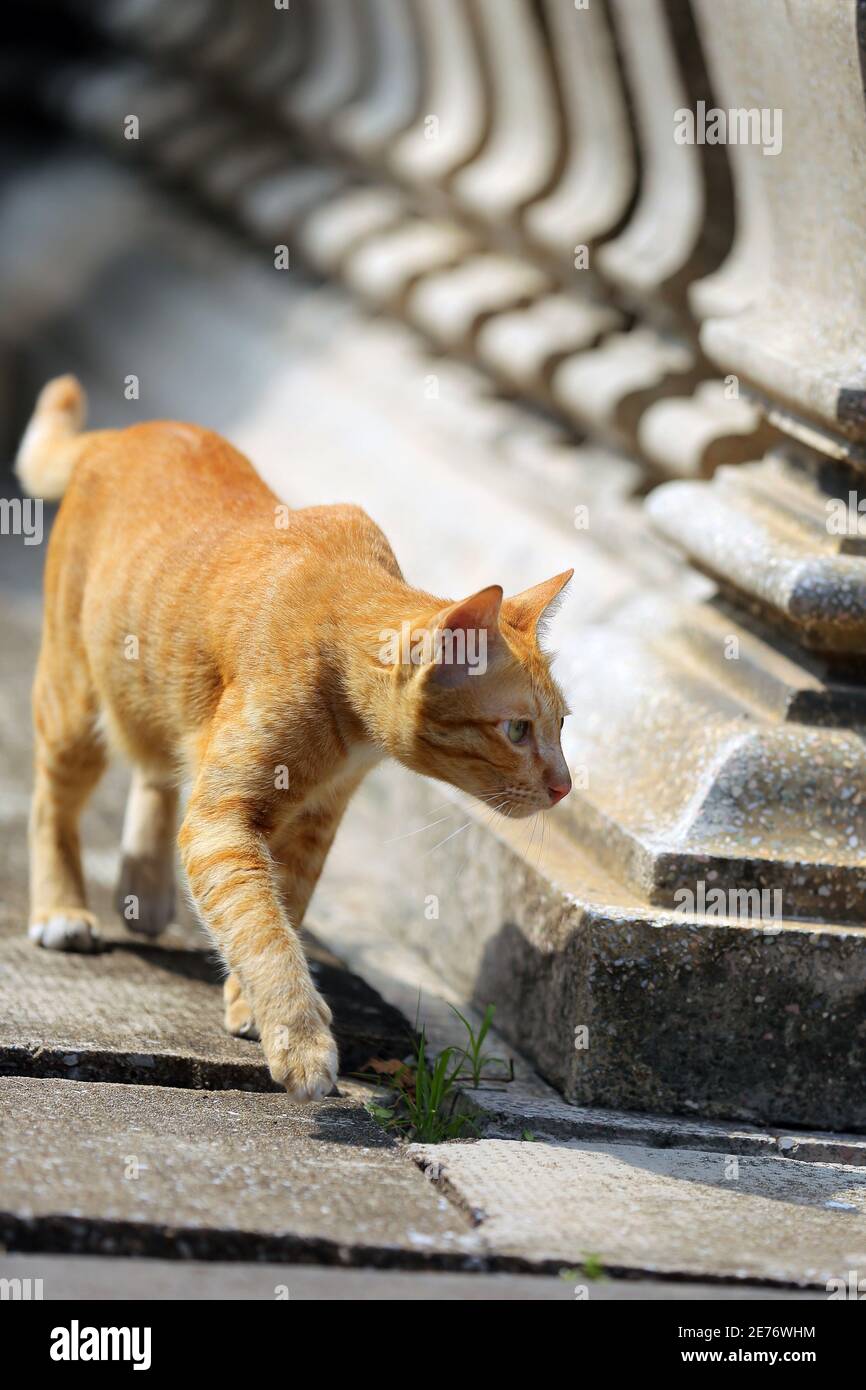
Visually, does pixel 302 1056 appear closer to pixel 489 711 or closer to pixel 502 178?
pixel 489 711

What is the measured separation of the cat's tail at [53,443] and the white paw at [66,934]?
3.32 ft

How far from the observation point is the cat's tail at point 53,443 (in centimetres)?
413

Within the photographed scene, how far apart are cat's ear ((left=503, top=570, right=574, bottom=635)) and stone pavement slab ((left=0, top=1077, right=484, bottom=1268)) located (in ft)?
2.91

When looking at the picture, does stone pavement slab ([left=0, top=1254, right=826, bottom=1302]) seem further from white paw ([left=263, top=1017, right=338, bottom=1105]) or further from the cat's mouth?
the cat's mouth

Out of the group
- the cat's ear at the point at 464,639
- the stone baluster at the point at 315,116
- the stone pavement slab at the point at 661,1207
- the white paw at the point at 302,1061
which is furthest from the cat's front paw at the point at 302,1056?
the stone baluster at the point at 315,116

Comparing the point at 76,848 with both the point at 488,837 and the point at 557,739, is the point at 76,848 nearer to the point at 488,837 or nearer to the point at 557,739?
the point at 488,837

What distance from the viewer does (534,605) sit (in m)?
3.21

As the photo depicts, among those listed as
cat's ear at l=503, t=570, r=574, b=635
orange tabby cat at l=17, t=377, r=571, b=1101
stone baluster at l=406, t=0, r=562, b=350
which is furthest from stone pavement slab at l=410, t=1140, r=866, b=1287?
stone baluster at l=406, t=0, r=562, b=350

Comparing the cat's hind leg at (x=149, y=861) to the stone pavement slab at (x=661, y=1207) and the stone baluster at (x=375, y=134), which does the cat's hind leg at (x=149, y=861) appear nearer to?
the stone pavement slab at (x=661, y=1207)

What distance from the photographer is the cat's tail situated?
13.6 feet

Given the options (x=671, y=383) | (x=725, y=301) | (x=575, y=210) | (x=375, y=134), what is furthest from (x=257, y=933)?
(x=375, y=134)

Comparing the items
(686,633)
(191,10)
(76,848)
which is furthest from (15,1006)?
(191,10)

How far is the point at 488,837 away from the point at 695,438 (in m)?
1.13

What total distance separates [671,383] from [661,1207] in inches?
96.6
